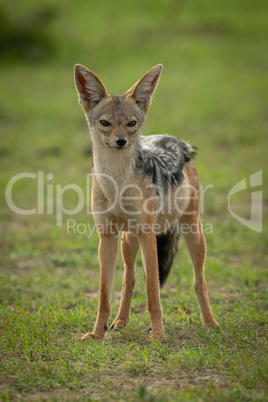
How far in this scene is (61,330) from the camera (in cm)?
493

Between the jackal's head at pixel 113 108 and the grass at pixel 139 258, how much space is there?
172 centimetres

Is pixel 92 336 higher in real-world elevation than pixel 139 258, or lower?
lower

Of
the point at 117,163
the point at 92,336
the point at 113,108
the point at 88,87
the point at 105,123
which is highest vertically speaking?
the point at 88,87

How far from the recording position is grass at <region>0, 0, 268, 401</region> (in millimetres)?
3826

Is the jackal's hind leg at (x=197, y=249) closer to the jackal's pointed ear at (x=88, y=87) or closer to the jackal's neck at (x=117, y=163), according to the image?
the jackal's neck at (x=117, y=163)

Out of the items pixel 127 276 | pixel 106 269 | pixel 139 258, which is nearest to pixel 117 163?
pixel 106 269

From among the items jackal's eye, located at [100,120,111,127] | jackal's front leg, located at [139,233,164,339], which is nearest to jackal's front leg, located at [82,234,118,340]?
jackal's front leg, located at [139,233,164,339]

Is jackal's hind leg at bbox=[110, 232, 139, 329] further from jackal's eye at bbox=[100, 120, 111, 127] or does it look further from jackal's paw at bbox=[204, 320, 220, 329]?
jackal's eye at bbox=[100, 120, 111, 127]

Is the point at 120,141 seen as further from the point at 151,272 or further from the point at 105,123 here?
the point at 151,272

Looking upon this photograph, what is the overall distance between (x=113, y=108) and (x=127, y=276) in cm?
166

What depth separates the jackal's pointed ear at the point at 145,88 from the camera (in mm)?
5012

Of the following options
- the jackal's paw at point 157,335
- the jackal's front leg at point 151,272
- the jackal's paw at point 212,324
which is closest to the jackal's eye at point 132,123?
the jackal's front leg at point 151,272

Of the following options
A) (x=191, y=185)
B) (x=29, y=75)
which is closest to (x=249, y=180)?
(x=191, y=185)

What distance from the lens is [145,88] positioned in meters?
5.07
